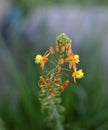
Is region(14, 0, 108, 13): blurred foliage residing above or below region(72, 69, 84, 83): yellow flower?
above

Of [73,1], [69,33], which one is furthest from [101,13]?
[73,1]

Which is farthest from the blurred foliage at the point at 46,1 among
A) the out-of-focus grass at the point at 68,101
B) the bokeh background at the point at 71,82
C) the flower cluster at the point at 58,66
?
the flower cluster at the point at 58,66

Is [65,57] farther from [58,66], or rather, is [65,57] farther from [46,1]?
[46,1]

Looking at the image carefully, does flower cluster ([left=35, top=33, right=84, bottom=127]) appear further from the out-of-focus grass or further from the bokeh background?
the out-of-focus grass

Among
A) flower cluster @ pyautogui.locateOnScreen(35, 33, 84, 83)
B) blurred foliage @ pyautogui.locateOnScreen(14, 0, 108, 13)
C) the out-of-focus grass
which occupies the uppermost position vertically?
blurred foliage @ pyautogui.locateOnScreen(14, 0, 108, 13)

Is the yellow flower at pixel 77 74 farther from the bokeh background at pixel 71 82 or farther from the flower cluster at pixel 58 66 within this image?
the bokeh background at pixel 71 82

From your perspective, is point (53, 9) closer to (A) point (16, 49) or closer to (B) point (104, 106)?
(A) point (16, 49)

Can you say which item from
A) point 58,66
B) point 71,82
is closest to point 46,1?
point 71,82

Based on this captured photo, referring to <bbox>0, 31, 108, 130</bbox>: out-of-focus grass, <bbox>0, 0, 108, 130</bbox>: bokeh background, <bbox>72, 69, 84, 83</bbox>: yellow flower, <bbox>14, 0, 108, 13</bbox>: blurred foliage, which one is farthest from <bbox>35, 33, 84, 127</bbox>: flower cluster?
<bbox>14, 0, 108, 13</bbox>: blurred foliage
